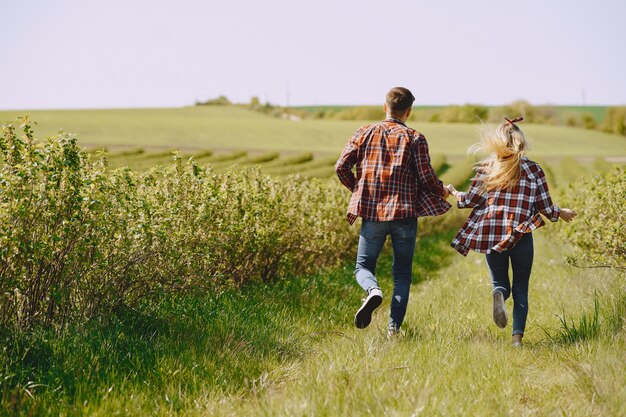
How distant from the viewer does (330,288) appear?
676cm

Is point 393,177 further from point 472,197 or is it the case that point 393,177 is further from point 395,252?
point 472,197

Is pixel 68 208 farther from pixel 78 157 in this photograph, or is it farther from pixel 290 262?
pixel 290 262

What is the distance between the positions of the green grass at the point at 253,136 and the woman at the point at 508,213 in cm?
3801

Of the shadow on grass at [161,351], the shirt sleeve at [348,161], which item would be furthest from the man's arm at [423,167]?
the shadow on grass at [161,351]

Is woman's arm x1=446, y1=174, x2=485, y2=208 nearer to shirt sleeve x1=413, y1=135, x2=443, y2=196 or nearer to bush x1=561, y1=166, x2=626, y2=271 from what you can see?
shirt sleeve x1=413, y1=135, x2=443, y2=196

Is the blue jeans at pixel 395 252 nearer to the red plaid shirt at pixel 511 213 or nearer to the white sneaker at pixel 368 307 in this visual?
the white sneaker at pixel 368 307

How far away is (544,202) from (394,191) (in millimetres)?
1210

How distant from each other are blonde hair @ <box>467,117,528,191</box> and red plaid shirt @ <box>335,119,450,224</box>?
42 cm

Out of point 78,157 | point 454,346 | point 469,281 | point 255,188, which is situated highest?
point 78,157

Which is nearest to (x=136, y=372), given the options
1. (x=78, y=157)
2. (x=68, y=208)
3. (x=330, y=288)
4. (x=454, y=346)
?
(x=68, y=208)

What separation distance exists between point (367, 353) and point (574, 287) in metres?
4.05

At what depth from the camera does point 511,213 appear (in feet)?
15.5

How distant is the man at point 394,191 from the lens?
184 inches

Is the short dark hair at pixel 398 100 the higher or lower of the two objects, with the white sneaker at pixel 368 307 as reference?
higher
